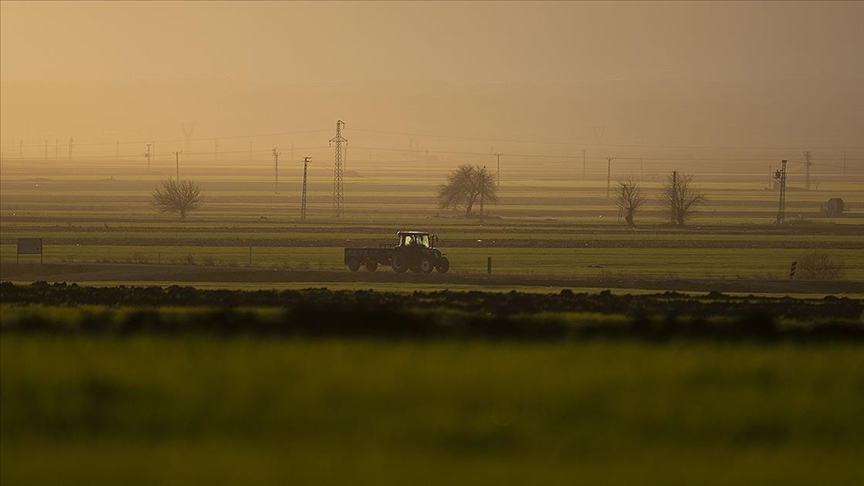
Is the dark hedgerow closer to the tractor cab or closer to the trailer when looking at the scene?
the trailer

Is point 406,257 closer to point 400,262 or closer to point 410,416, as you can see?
point 400,262

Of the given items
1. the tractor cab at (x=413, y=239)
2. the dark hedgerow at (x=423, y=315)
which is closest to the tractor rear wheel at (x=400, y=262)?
the tractor cab at (x=413, y=239)

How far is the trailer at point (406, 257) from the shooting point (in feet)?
187

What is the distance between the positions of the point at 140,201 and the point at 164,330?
16731 centimetres

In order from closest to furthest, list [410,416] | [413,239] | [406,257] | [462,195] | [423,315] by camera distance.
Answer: [410,416] → [423,315] → [406,257] → [413,239] → [462,195]

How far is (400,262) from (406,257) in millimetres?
310

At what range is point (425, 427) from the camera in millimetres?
16828

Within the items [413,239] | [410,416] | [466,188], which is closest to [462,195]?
[466,188]

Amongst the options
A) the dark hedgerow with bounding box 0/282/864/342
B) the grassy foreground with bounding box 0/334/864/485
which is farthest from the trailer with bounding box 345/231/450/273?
the grassy foreground with bounding box 0/334/864/485

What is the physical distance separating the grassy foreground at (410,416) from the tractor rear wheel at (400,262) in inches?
1416

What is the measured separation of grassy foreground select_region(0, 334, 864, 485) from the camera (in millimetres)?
15172

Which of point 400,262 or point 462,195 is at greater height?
point 462,195

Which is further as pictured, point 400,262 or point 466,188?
point 466,188

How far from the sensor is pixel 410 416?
56.2ft
